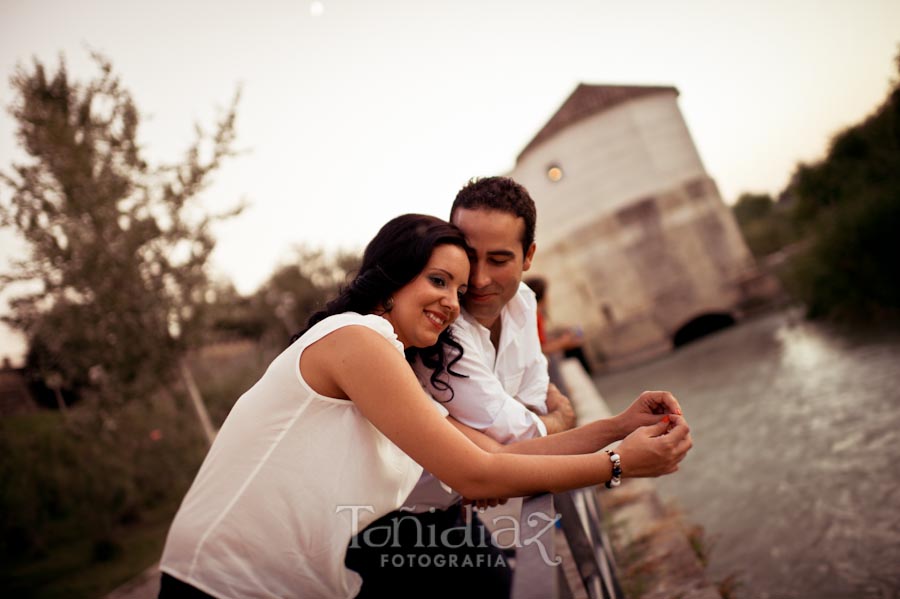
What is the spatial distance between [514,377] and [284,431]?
4.15ft

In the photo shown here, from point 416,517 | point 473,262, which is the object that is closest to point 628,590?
point 416,517

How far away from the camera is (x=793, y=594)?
4121 millimetres

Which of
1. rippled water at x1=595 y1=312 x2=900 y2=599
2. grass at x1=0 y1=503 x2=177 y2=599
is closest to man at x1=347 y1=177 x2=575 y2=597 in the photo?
rippled water at x1=595 y1=312 x2=900 y2=599

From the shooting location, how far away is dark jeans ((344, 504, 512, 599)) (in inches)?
70.5

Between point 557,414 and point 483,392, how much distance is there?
1.72 feet

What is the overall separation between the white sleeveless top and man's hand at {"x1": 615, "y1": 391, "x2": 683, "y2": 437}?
89 cm

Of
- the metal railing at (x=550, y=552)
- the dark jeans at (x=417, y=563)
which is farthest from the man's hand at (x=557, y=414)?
the dark jeans at (x=417, y=563)

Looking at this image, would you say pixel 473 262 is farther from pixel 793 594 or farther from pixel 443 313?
pixel 793 594

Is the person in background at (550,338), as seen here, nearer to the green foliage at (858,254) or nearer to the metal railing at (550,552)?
the metal railing at (550,552)

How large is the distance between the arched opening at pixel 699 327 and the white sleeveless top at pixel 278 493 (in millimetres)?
26058

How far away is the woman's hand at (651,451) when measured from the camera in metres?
1.70

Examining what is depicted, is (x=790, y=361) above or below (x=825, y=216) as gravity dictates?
below

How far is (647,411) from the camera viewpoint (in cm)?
201

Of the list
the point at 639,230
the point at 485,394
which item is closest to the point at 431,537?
the point at 485,394
